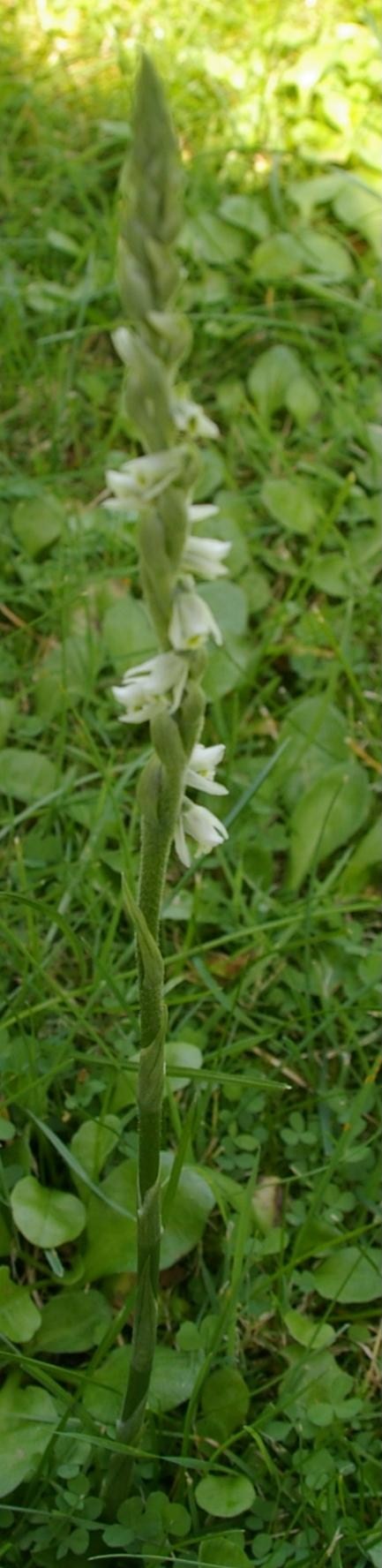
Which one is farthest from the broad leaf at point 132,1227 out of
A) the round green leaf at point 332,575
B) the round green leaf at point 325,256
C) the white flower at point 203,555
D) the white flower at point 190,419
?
the round green leaf at point 325,256

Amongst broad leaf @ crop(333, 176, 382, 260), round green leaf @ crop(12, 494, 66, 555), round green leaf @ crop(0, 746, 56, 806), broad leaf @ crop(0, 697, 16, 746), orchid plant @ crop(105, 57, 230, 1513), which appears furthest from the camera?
broad leaf @ crop(333, 176, 382, 260)

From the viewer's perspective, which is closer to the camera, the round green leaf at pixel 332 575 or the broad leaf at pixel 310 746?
the broad leaf at pixel 310 746

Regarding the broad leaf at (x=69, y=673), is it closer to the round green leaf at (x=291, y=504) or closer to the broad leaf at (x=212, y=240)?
the round green leaf at (x=291, y=504)

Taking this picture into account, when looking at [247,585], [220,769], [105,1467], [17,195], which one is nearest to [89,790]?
[220,769]

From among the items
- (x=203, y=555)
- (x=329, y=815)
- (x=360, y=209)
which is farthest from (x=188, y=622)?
(x=360, y=209)

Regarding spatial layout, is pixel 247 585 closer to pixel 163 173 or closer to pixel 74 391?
pixel 74 391

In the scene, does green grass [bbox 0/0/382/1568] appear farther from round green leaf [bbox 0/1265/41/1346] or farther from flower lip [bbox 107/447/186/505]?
flower lip [bbox 107/447/186/505]

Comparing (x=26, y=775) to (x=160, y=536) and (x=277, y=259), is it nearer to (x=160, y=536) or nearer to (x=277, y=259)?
(x=160, y=536)

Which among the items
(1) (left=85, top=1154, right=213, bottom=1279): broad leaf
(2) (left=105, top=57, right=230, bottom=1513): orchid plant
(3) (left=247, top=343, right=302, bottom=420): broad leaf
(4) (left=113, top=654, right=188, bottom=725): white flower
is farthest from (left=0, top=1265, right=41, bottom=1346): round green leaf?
(3) (left=247, top=343, right=302, bottom=420): broad leaf
